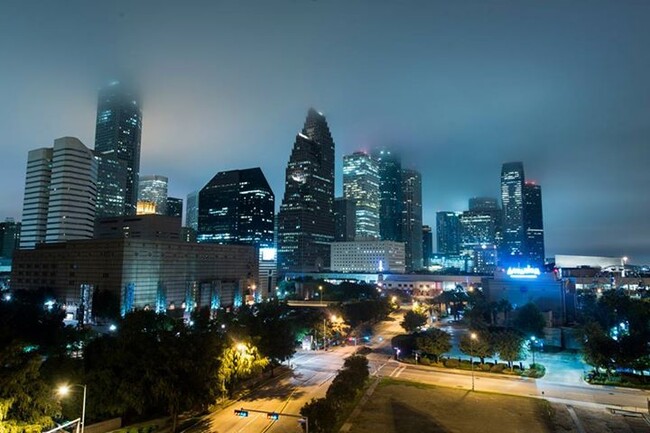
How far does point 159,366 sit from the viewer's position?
4059cm

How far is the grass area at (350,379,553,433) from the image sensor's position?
40.8 metres

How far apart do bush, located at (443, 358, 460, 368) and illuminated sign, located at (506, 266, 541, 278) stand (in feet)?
207

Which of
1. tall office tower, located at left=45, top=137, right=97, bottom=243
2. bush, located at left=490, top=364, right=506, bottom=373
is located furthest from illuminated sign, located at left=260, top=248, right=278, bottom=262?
bush, located at left=490, top=364, right=506, bottom=373

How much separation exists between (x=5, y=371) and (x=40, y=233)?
203 m

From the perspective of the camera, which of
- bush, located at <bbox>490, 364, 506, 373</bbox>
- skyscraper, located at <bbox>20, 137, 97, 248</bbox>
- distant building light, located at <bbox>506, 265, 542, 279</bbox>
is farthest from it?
skyscraper, located at <bbox>20, 137, 97, 248</bbox>

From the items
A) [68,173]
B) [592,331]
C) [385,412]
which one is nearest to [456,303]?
[592,331]

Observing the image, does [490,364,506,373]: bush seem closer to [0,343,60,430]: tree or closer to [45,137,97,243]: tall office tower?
[0,343,60,430]: tree

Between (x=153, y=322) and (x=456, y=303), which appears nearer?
(x=153, y=322)

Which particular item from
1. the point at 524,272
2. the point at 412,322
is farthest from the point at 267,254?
the point at 524,272

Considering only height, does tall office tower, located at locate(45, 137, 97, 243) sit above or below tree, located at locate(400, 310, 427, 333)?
above

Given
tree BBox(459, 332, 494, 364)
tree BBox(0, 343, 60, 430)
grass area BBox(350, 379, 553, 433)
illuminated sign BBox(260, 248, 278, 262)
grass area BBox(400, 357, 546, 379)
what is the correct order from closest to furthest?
tree BBox(0, 343, 60, 430) < grass area BBox(350, 379, 553, 433) < grass area BBox(400, 357, 546, 379) < tree BBox(459, 332, 494, 364) < illuminated sign BBox(260, 248, 278, 262)

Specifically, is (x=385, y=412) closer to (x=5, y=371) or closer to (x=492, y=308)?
(x=5, y=371)

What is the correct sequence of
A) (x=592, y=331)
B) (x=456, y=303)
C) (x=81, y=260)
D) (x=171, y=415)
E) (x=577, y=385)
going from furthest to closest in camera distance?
1. (x=456, y=303)
2. (x=81, y=260)
3. (x=592, y=331)
4. (x=577, y=385)
5. (x=171, y=415)

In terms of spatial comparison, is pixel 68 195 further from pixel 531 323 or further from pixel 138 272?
pixel 531 323
